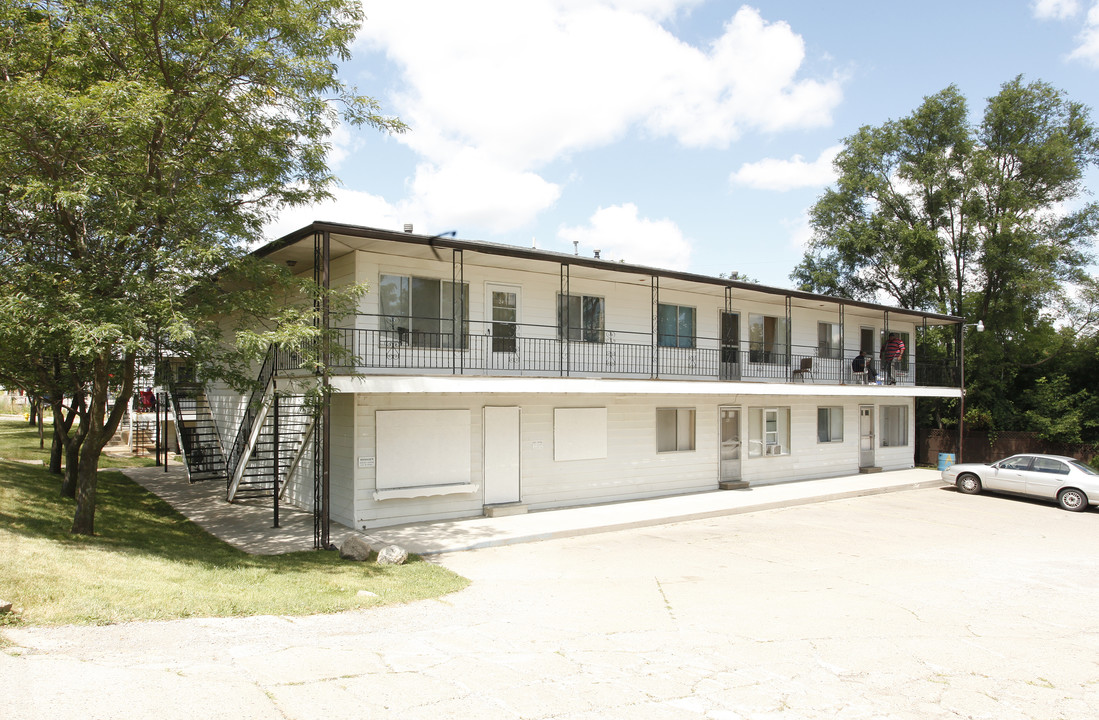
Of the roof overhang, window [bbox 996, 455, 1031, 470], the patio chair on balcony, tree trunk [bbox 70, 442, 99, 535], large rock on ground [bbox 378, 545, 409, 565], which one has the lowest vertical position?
large rock on ground [bbox 378, 545, 409, 565]

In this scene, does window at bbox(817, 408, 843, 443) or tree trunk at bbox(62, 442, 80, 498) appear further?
window at bbox(817, 408, 843, 443)

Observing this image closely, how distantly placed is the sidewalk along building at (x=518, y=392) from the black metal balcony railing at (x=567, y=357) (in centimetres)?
5

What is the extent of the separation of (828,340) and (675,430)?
8.33m

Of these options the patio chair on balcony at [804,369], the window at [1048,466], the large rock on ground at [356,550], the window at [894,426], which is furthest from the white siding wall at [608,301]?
the window at [1048,466]

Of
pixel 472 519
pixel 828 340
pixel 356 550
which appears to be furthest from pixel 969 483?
pixel 356 550

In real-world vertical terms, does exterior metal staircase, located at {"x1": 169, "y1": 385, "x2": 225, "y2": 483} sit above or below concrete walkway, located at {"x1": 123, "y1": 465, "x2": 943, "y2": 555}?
above

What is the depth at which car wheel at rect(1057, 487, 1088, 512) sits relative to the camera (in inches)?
682

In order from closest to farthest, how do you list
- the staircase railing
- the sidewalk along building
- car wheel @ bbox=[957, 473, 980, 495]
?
the sidewalk along building, the staircase railing, car wheel @ bbox=[957, 473, 980, 495]

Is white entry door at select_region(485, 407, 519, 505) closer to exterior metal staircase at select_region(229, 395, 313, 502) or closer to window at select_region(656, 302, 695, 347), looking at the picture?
exterior metal staircase at select_region(229, 395, 313, 502)

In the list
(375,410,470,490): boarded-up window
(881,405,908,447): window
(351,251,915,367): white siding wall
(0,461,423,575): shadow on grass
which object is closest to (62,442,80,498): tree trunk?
(0,461,423,575): shadow on grass

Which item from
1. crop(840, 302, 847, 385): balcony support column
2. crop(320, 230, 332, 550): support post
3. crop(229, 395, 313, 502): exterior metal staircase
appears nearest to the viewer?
crop(320, 230, 332, 550): support post

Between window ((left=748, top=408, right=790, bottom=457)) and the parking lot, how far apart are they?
331 inches

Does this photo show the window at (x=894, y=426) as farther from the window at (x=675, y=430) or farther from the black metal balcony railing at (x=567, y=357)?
the window at (x=675, y=430)

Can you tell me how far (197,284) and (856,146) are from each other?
102 ft
